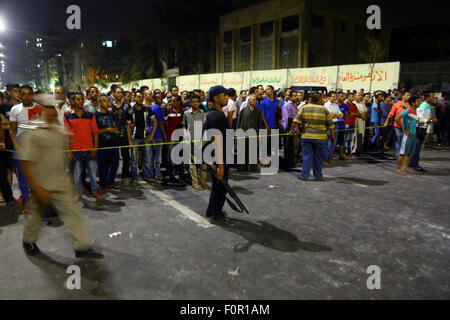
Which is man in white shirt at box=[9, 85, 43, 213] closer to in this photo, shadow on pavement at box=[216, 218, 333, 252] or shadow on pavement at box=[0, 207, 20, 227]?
shadow on pavement at box=[0, 207, 20, 227]

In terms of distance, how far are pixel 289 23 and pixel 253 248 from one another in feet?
105

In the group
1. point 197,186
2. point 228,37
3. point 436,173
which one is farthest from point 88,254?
point 228,37

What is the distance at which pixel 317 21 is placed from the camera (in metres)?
31.3

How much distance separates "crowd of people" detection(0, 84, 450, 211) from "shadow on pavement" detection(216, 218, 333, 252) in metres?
1.48

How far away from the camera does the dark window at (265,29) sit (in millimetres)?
33938

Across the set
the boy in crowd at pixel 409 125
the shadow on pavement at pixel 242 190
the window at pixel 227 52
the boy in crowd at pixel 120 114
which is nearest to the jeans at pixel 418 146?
the boy in crowd at pixel 409 125

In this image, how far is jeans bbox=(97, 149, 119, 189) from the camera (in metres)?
6.14

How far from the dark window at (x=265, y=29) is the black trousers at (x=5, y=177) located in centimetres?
3275

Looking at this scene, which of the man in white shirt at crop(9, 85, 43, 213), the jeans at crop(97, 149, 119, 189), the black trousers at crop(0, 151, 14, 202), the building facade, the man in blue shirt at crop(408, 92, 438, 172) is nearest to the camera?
the man in white shirt at crop(9, 85, 43, 213)

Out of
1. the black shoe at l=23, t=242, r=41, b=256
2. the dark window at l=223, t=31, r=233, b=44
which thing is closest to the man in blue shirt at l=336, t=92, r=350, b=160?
the black shoe at l=23, t=242, r=41, b=256

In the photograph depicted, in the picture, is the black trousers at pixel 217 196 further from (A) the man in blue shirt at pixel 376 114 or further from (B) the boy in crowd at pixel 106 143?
(A) the man in blue shirt at pixel 376 114

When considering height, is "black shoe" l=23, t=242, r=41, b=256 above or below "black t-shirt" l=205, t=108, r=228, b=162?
below

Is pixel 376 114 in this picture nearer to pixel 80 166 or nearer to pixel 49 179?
pixel 80 166

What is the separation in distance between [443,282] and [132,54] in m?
55.8
